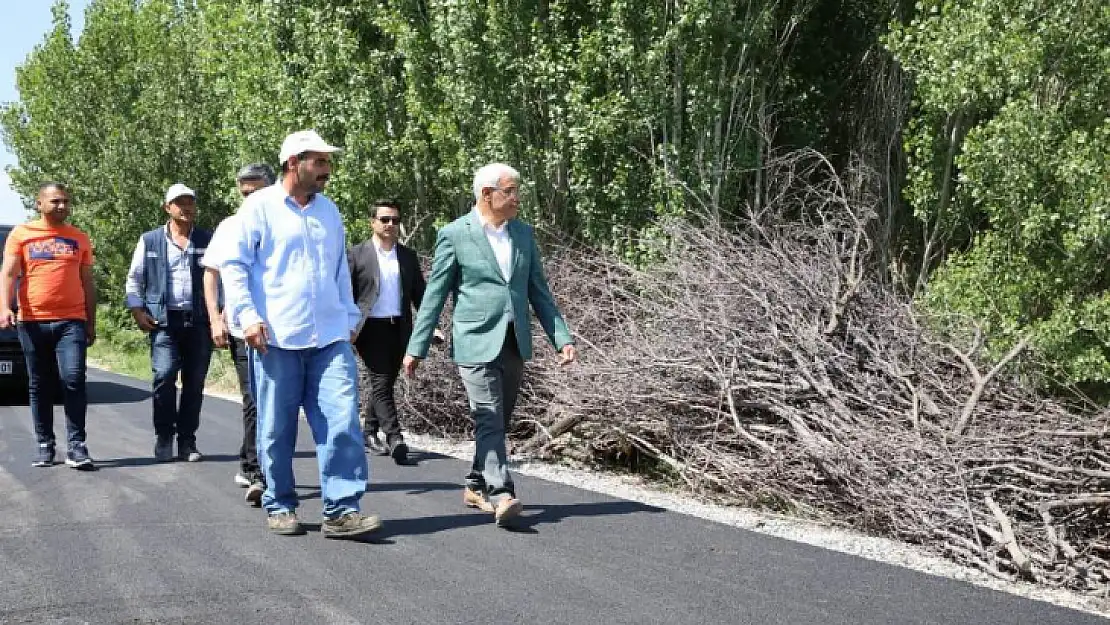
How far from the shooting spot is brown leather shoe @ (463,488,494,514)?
715 centimetres

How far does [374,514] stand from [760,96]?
30.1 ft

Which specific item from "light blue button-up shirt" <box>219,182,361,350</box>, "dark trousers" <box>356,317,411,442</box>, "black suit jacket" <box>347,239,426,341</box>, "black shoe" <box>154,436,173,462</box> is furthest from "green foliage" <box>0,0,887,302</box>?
"light blue button-up shirt" <box>219,182,361,350</box>

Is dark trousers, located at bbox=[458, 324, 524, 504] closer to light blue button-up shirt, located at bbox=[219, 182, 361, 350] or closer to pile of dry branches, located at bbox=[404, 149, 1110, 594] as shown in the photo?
light blue button-up shirt, located at bbox=[219, 182, 361, 350]

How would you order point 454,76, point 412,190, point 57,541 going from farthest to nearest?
1. point 412,190
2. point 454,76
3. point 57,541

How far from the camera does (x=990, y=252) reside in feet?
40.9

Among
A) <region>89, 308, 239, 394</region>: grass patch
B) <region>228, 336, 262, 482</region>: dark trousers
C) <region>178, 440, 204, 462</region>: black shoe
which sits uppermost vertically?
<region>228, 336, 262, 482</region>: dark trousers

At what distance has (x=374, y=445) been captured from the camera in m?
10.1

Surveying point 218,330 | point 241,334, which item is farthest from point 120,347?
point 218,330

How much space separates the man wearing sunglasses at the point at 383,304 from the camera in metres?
9.54

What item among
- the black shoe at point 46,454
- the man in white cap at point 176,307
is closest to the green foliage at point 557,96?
the man in white cap at point 176,307

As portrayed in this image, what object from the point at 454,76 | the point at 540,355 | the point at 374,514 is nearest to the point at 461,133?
the point at 454,76

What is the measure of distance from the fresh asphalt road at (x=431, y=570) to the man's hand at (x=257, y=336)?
0.97 metres

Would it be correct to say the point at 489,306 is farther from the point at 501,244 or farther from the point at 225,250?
the point at 225,250

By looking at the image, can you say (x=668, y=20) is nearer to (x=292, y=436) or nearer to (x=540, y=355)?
(x=540, y=355)
